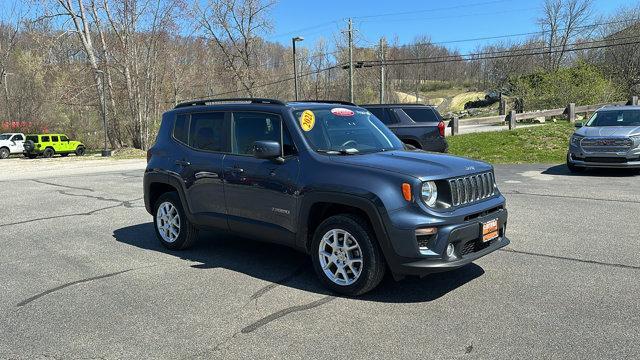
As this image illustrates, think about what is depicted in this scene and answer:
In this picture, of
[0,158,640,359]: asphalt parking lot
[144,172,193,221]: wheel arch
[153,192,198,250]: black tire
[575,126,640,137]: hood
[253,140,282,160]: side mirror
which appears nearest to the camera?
[0,158,640,359]: asphalt parking lot

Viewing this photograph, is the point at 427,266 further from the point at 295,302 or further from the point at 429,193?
the point at 295,302

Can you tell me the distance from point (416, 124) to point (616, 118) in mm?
5032

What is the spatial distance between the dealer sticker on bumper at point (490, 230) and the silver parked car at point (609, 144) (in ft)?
29.1

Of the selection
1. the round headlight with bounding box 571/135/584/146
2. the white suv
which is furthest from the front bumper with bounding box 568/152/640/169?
the white suv

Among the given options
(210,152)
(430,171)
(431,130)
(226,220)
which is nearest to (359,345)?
(430,171)

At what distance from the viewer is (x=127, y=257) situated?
20.2 ft

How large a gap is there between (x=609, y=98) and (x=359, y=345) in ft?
109

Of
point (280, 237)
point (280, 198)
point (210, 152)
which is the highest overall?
point (210, 152)

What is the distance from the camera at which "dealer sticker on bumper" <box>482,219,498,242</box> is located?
4574 millimetres

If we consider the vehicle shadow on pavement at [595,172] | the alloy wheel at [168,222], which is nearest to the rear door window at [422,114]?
the vehicle shadow on pavement at [595,172]

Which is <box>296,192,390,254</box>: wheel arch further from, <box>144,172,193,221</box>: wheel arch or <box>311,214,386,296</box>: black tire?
<box>144,172,193,221</box>: wheel arch

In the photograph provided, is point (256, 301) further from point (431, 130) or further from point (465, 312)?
point (431, 130)

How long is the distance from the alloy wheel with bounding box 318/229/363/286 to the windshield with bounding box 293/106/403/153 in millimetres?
872

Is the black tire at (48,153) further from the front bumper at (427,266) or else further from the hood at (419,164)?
the front bumper at (427,266)
